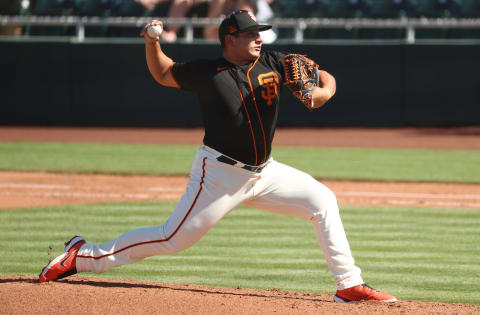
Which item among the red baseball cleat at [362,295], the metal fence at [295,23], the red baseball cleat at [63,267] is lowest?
the red baseball cleat at [362,295]

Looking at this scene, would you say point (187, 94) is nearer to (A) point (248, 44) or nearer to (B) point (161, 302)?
(A) point (248, 44)

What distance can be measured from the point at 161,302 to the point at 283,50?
13.5 meters

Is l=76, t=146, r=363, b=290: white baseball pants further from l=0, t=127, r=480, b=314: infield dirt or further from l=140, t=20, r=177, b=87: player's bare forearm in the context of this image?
l=140, t=20, r=177, b=87: player's bare forearm

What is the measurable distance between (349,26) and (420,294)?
43.2ft

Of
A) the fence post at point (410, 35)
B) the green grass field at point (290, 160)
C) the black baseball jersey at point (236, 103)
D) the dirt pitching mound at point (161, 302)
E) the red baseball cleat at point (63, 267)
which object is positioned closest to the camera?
the dirt pitching mound at point (161, 302)

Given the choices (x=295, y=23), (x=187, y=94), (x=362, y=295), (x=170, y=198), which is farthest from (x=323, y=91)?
(x=187, y=94)

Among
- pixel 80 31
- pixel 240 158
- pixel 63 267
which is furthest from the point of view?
pixel 80 31

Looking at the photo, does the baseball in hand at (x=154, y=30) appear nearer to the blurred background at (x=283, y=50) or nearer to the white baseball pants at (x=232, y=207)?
the white baseball pants at (x=232, y=207)

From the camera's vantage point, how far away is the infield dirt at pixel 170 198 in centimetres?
454

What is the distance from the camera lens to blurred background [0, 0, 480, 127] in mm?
17891

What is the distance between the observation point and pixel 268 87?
4672mm

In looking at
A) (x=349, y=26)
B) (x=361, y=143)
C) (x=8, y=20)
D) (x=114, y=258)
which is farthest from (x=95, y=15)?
(x=114, y=258)

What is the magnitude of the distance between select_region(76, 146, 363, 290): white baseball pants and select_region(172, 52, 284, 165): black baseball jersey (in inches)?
4.5

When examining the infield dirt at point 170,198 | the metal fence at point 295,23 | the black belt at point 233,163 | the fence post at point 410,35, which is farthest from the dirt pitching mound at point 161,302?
the fence post at point 410,35
